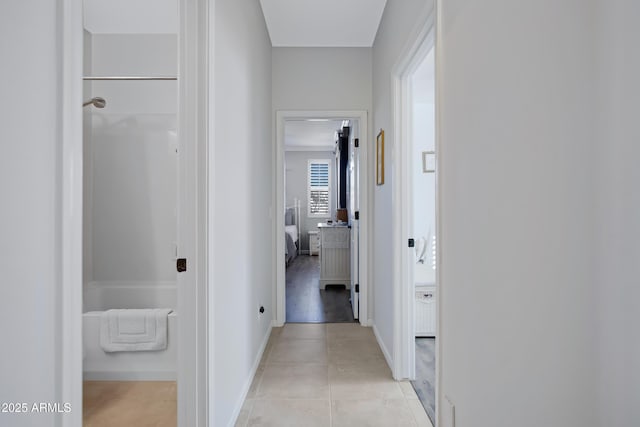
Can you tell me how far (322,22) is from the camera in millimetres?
3223

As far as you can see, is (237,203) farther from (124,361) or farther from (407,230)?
(124,361)

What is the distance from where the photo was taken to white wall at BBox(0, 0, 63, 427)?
0.61 m

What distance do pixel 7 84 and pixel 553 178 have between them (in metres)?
1.12

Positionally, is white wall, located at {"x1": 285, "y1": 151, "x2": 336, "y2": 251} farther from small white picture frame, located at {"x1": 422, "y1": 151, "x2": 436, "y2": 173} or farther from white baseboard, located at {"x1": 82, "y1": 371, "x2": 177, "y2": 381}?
white baseboard, located at {"x1": 82, "y1": 371, "x2": 177, "y2": 381}

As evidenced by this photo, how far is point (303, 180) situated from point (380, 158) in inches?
245

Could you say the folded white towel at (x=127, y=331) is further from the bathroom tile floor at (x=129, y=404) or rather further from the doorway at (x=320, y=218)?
the doorway at (x=320, y=218)

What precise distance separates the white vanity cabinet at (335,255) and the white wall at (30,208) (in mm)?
4619

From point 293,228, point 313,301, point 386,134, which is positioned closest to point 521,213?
point 386,134

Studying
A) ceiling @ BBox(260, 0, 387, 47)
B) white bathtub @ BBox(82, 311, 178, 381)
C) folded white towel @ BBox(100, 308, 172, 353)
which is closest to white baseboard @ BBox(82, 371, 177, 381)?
white bathtub @ BBox(82, 311, 178, 381)

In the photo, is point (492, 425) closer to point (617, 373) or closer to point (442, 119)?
point (617, 373)

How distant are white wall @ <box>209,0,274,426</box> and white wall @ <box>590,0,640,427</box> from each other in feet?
4.41

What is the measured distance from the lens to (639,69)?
2.05 ft

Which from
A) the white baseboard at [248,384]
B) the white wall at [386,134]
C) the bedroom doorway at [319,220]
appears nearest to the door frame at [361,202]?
the bedroom doorway at [319,220]

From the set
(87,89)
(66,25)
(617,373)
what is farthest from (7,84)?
(87,89)
